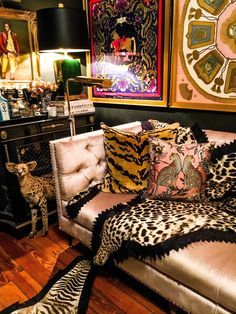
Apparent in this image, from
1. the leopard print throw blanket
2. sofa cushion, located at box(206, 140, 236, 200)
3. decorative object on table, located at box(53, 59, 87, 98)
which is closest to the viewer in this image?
the leopard print throw blanket

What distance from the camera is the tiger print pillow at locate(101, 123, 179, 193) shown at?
6.23 ft

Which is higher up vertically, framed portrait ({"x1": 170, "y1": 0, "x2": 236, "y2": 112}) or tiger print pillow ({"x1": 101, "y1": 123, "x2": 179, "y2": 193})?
framed portrait ({"x1": 170, "y1": 0, "x2": 236, "y2": 112})

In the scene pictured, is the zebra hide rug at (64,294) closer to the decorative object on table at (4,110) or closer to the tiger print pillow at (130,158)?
the tiger print pillow at (130,158)

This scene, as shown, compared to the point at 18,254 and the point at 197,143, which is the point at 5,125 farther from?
the point at 197,143

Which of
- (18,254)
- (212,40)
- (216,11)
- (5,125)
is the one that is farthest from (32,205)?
(216,11)

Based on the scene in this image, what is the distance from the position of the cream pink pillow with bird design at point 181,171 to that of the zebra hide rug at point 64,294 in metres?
0.71

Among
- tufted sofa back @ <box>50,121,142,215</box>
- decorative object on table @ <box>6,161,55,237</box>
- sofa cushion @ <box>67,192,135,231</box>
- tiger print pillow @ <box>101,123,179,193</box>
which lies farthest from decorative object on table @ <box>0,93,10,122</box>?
sofa cushion @ <box>67,192,135,231</box>

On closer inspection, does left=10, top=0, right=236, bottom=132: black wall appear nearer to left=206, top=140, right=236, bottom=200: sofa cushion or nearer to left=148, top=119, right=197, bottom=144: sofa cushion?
left=148, top=119, right=197, bottom=144: sofa cushion

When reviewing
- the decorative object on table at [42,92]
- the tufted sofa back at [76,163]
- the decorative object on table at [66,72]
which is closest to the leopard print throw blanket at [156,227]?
the tufted sofa back at [76,163]

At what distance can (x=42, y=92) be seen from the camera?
2.39 metres

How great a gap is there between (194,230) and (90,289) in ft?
2.53

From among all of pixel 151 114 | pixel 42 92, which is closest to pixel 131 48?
pixel 151 114

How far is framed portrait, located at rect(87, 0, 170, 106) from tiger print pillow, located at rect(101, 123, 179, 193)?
0.48 meters

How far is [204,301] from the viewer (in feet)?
3.95
